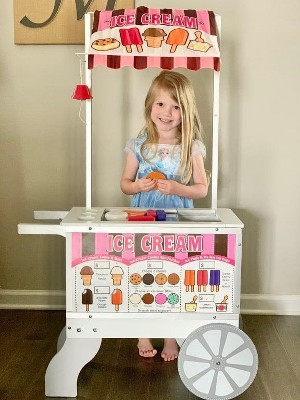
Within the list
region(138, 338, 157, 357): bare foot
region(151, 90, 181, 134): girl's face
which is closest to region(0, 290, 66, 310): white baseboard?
region(138, 338, 157, 357): bare foot

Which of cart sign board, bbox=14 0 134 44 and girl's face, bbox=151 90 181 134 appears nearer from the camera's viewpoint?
girl's face, bbox=151 90 181 134

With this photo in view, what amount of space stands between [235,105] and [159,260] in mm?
881

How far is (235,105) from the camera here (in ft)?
8.21

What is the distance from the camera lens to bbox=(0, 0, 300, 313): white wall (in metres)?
2.47

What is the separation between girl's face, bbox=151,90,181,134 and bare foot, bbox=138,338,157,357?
702mm

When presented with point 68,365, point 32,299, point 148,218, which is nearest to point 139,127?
point 148,218

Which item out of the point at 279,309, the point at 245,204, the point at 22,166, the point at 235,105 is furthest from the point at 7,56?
the point at 279,309

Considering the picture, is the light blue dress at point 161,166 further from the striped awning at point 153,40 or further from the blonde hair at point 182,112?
the striped awning at point 153,40

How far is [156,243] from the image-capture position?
185cm

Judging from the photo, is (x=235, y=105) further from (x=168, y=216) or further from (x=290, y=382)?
(x=290, y=382)

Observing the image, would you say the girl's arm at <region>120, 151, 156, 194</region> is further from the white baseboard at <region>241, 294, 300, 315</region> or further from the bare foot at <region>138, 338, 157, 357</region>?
the white baseboard at <region>241, 294, 300, 315</region>

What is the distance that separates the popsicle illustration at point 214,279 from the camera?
6.10 ft

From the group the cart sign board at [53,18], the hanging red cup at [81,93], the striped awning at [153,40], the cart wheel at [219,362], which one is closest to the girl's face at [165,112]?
the striped awning at [153,40]

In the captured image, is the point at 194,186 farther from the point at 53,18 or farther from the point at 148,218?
the point at 53,18
